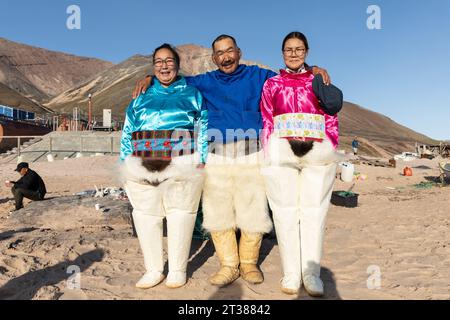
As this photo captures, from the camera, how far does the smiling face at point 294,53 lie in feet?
9.68

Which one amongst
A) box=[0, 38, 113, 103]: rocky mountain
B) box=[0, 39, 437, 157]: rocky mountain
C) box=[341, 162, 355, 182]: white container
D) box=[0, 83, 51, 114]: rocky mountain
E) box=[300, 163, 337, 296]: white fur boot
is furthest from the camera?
box=[0, 38, 113, 103]: rocky mountain

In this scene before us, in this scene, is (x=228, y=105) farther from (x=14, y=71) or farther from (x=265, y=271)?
(x=14, y=71)

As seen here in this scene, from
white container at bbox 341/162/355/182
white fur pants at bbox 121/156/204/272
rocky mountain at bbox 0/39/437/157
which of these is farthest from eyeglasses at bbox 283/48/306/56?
rocky mountain at bbox 0/39/437/157

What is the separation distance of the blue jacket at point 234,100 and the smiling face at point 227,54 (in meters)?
0.07

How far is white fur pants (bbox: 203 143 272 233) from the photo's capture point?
10.00 ft

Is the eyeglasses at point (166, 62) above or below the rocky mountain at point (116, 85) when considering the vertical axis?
below

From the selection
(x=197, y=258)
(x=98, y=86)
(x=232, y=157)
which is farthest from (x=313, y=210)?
(x=98, y=86)

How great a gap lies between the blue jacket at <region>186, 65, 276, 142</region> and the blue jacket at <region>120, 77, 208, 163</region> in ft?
0.32

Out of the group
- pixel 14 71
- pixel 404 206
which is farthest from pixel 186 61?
pixel 404 206

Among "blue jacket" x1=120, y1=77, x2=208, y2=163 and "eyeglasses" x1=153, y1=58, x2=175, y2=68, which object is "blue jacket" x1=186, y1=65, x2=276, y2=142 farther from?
"eyeglasses" x1=153, y1=58, x2=175, y2=68

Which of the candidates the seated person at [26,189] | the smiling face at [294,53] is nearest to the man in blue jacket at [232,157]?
the smiling face at [294,53]

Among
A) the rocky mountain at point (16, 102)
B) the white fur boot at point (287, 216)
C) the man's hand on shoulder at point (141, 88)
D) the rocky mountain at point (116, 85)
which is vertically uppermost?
the rocky mountain at point (116, 85)

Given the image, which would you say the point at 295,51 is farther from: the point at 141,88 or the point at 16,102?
the point at 16,102

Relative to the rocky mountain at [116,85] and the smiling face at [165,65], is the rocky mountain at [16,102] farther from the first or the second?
the smiling face at [165,65]
